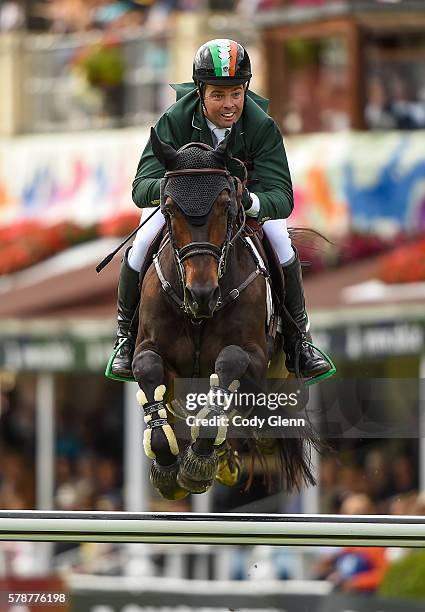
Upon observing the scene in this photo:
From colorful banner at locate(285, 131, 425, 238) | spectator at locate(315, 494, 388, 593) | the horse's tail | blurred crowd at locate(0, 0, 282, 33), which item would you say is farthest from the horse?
blurred crowd at locate(0, 0, 282, 33)

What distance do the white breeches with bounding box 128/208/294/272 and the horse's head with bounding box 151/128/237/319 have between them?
0.45 m

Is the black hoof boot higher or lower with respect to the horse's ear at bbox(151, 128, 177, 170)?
lower

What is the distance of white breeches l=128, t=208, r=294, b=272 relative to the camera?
9.48m

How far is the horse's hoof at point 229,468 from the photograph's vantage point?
10.1 meters

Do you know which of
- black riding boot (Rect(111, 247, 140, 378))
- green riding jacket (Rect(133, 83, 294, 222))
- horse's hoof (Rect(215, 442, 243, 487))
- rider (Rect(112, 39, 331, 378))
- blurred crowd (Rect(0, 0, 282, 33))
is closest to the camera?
rider (Rect(112, 39, 331, 378))

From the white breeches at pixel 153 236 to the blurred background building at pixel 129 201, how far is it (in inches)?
281

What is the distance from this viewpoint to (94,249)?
2295cm

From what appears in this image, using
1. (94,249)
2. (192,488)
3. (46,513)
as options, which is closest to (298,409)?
(192,488)

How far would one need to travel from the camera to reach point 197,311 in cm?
880

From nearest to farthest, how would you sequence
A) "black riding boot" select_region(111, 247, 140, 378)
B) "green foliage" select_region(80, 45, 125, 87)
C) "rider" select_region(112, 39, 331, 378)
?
"rider" select_region(112, 39, 331, 378) → "black riding boot" select_region(111, 247, 140, 378) → "green foliage" select_region(80, 45, 125, 87)

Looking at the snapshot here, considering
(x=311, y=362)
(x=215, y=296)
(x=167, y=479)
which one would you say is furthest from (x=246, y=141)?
(x=167, y=479)

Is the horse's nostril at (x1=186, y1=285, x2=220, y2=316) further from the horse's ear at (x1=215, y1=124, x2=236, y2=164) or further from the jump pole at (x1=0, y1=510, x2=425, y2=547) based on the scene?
the jump pole at (x1=0, y1=510, x2=425, y2=547)

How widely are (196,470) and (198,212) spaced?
4.02ft

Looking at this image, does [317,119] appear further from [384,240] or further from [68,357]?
[68,357]
